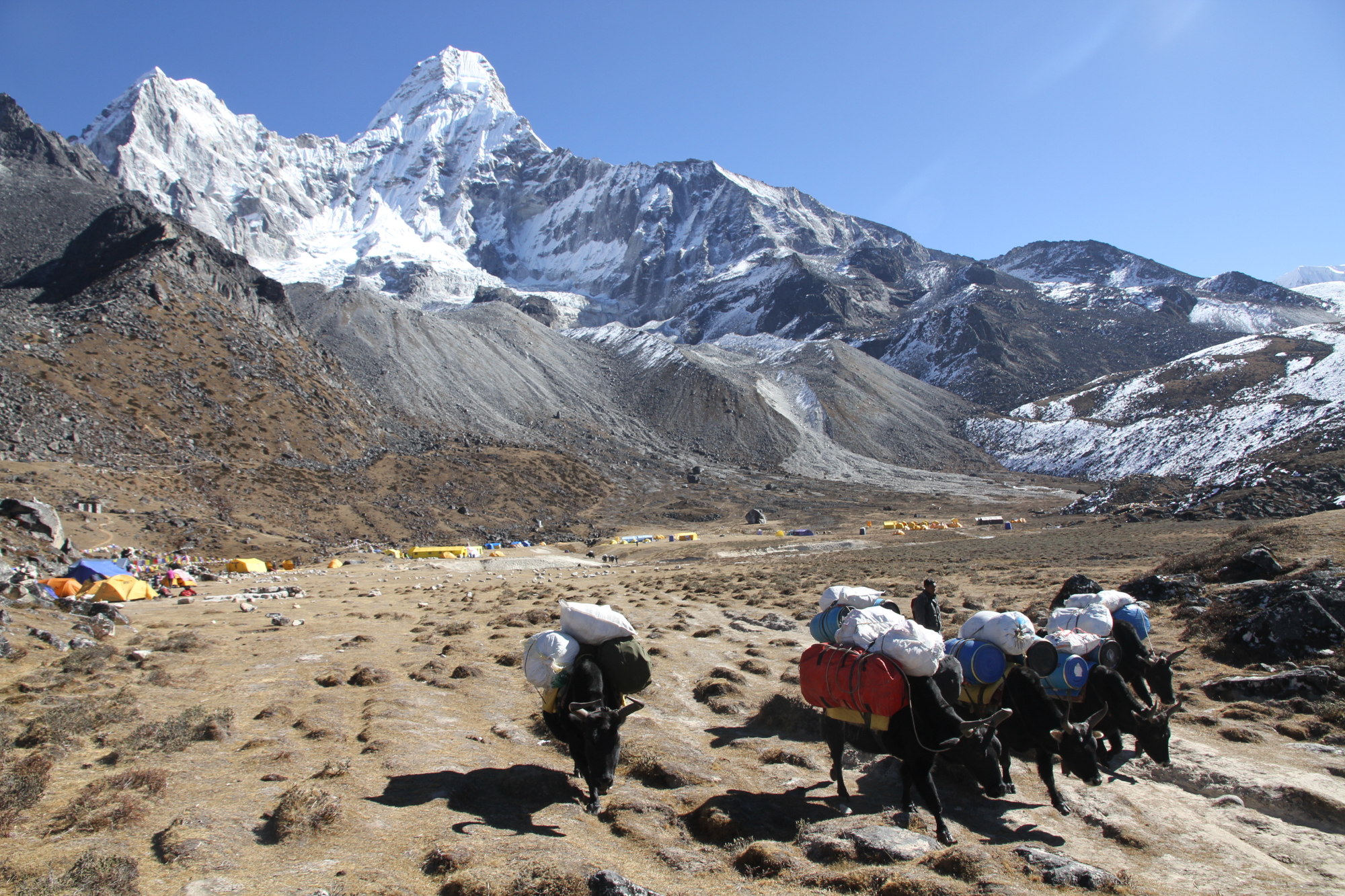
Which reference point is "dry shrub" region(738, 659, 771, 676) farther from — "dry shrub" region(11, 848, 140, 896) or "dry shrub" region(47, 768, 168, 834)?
"dry shrub" region(11, 848, 140, 896)

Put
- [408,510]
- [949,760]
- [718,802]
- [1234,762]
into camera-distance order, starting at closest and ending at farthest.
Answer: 1. [718,802]
2. [949,760]
3. [1234,762]
4. [408,510]

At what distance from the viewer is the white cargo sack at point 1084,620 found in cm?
828

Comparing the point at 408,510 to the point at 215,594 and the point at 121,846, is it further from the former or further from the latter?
the point at 121,846

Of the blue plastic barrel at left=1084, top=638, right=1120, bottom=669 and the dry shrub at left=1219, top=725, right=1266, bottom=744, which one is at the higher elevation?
the blue plastic barrel at left=1084, top=638, right=1120, bottom=669

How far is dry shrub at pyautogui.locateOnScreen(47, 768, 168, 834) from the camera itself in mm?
5086

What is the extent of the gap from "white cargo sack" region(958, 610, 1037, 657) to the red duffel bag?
1354 millimetres

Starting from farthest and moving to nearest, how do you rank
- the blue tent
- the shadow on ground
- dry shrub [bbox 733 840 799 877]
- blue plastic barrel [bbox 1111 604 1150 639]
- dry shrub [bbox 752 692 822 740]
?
the blue tent
blue plastic barrel [bbox 1111 604 1150 639]
dry shrub [bbox 752 692 822 740]
the shadow on ground
dry shrub [bbox 733 840 799 877]

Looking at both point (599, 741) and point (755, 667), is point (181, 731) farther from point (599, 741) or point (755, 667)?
point (755, 667)

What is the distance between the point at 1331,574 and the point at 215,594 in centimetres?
2946

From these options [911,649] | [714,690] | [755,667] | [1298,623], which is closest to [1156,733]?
[911,649]

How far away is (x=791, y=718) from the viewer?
355 inches

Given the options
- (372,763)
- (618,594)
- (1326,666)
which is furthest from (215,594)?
(1326,666)

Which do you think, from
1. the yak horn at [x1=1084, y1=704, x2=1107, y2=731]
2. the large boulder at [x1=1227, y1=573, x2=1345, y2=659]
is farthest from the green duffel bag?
the large boulder at [x1=1227, y1=573, x2=1345, y2=659]

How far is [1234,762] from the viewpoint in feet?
25.8
